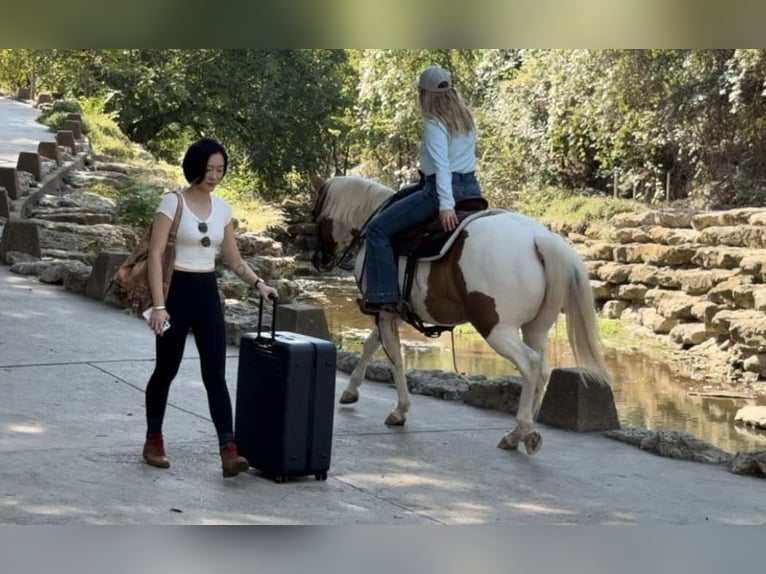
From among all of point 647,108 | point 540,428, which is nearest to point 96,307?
point 540,428

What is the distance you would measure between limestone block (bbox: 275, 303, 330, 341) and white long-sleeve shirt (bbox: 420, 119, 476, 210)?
3.04m

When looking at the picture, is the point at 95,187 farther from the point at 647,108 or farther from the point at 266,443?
the point at 266,443

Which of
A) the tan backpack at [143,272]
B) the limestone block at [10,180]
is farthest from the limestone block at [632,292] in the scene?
the tan backpack at [143,272]

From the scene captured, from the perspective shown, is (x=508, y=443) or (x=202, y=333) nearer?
(x=202, y=333)

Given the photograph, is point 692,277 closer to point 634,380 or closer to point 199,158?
point 634,380

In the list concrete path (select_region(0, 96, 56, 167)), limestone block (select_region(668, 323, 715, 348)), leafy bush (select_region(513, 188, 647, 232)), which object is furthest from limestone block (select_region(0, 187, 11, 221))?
leafy bush (select_region(513, 188, 647, 232))

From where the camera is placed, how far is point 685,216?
82.9 ft

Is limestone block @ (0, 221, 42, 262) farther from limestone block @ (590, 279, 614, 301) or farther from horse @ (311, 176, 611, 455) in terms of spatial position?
limestone block @ (590, 279, 614, 301)

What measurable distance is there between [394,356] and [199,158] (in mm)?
2604

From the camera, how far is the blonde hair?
27.5 ft

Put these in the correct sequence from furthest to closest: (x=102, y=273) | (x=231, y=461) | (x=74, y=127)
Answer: (x=74, y=127) < (x=102, y=273) < (x=231, y=461)

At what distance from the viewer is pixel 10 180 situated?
17984 mm

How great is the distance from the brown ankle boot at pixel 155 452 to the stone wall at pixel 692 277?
13.9m

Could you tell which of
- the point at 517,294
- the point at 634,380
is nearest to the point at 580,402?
the point at 517,294
